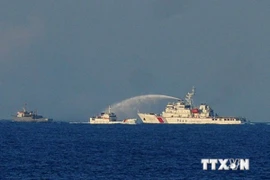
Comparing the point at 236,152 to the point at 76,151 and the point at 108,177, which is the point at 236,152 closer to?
the point at 76,151

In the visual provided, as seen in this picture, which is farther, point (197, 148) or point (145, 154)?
point (197, 148)

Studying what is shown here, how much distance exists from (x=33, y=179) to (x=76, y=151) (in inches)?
1903

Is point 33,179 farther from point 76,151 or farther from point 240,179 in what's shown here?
point 76,151

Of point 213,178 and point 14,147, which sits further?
point 14,147

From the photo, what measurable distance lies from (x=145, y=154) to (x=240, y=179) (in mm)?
40411

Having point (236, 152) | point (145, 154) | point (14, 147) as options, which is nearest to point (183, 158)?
point (145, 154)

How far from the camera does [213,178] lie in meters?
96.2

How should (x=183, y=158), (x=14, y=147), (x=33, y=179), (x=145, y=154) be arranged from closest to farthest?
→ (x=33, y=179), (x=183, y=158), (x=145, y=154), (x=14, y=147)

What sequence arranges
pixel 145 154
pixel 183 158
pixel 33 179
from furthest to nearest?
1. pixel 145 154
2. pixel 183 158
3. pixel 33 179

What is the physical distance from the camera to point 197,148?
15550 centimetres

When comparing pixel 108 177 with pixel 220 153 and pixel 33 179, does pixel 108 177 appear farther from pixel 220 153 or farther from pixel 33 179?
pixel 220 153

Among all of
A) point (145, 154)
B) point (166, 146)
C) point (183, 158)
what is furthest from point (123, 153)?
point (166, 146)

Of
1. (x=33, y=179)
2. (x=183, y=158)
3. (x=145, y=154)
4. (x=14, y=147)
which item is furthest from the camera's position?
(x=14, y=147)

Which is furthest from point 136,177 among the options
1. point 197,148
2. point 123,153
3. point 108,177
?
point 197,148
